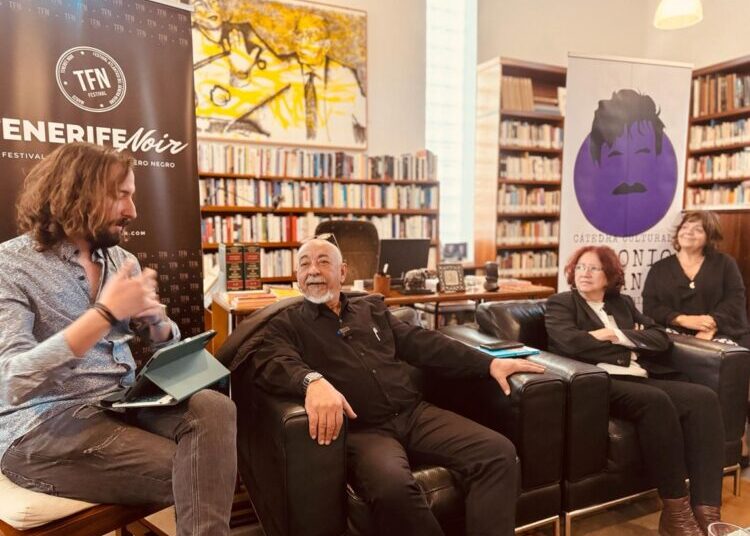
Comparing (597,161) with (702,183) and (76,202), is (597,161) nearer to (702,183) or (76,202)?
(702,183)

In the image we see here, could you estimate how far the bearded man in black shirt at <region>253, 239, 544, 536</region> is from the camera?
1546mm

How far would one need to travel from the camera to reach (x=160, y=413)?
1466 millimetres

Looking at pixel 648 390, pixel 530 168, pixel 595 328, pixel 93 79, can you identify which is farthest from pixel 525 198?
pixel 93 79

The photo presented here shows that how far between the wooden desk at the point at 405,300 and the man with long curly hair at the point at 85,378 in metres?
1.05

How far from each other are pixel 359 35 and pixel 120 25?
3.39 metres

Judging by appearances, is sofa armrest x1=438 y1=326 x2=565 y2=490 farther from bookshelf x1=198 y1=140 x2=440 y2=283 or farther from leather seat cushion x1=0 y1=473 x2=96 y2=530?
bookshelf x1=198 y1=140 x2=440 y2=283

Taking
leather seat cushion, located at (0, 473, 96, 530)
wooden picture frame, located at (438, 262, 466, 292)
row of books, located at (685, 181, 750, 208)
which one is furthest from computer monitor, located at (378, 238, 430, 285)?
row of books, located at (685, 181, 750, 208)

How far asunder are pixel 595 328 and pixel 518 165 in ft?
10.4

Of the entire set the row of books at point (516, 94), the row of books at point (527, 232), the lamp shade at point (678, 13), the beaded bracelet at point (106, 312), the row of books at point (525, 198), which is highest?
the lamp shade at point (678, 13)

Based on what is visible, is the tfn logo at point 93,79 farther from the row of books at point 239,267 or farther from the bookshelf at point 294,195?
the bookshelf at point 294,195

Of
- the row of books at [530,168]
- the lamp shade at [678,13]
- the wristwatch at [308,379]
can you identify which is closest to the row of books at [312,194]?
the row of books at [530,168]

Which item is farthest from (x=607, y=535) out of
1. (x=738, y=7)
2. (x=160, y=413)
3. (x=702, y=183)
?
(x=738, y=7)

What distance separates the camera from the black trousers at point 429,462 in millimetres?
1526

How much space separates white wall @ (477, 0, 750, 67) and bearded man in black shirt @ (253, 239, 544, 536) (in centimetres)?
451
